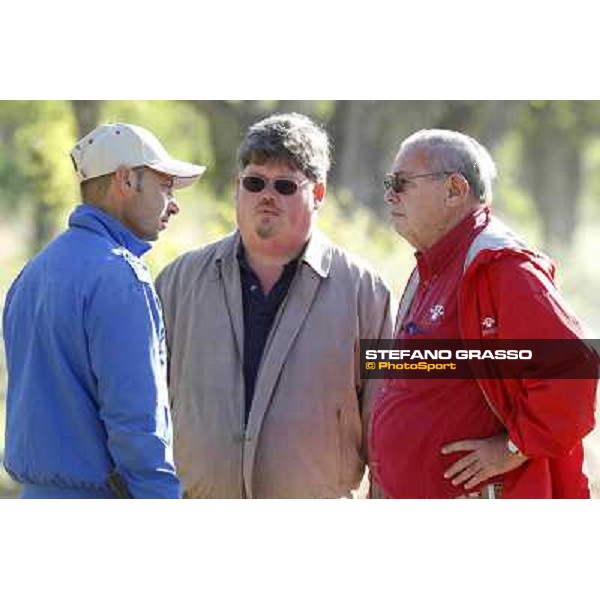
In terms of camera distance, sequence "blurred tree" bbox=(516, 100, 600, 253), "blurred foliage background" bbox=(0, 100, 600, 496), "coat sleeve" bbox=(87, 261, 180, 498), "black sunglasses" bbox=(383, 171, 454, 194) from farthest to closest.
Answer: "blurred tree" bbox=(516, 100, 600, 253), "blurred foliage background" bbox=(0, 100, 600, 496), "black sunglasses" bbox=(383, 171, 454, 194), "coat sleeve" bbox=(87, 261, 180, 498)

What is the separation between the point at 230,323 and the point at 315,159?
0.60 m

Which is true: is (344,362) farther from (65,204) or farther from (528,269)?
(65,204)

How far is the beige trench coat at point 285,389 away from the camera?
14.5 feet

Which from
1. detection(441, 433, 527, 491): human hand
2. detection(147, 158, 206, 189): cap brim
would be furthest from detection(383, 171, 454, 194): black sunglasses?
detection(441, 433, 527, 491): human hand

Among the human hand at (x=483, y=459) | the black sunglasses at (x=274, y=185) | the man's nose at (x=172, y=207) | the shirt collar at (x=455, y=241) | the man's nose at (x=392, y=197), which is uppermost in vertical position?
the black sunglasses at (x=274, y=185)

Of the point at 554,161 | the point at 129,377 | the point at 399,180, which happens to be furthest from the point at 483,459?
the point at 554,161

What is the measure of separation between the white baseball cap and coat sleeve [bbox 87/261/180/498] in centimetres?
35

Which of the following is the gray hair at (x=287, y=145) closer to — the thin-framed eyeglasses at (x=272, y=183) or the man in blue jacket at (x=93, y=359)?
the thin-framed eyeglasses at (x=272, y=183)

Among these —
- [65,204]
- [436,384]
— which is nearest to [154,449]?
[436,384]

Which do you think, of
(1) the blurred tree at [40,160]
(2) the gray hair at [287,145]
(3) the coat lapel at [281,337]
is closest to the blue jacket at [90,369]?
(3) the coat lapel at [281,337]

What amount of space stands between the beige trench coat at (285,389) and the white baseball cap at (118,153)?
2.42 ft

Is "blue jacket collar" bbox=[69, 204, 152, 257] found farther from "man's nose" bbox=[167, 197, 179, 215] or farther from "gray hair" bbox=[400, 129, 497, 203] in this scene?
"gray hair" bbox=[400, 129, 497, 203]

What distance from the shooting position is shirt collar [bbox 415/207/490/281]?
400 centimetres

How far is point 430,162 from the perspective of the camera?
4.11 metres
